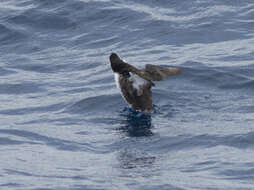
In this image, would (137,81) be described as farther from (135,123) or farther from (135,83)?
(135,123)

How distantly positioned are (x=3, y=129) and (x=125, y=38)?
695 cm

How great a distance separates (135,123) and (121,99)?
1388mm

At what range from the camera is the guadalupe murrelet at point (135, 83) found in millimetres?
11766

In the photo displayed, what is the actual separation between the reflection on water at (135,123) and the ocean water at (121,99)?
24mm

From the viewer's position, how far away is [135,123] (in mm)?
11852

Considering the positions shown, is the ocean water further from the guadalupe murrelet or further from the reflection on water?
the guadalupe murrelet

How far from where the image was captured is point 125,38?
17656mm

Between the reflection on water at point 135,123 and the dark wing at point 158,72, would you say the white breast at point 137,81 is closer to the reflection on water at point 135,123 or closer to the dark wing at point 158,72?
the dark wing at point 158,72

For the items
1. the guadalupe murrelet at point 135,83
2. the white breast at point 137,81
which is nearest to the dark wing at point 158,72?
the guadalupe murrelet at point 135,83

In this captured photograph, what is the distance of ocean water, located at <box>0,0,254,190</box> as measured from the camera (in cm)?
918

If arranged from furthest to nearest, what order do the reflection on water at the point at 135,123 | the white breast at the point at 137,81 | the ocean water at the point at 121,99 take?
1. the white breast at the point at 137,81
2. the reflection on water at the point at 135,123
3. the ocean water at the point at 121,99

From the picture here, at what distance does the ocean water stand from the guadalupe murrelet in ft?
0.94

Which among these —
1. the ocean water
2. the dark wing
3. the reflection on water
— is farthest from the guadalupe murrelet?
the ocean water

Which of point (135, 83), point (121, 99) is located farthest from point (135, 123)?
point (121, 99)
